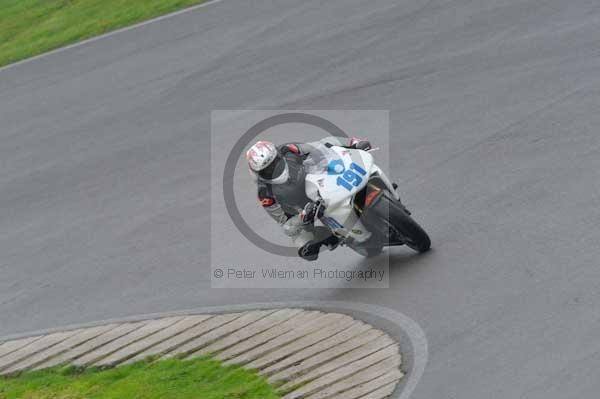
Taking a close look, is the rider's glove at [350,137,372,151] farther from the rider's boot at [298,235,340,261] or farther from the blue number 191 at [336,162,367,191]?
the rider's boot at [298,235,340,261]

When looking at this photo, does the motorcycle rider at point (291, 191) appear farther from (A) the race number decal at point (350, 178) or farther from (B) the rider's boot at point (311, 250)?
(A) the race number decal at point (350, 178)

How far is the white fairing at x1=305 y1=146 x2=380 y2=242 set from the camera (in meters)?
9.95

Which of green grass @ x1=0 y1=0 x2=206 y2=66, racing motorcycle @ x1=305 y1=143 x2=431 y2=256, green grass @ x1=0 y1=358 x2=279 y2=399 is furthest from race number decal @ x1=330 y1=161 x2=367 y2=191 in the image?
green grass @ x1=0 y1=0 x2=206 y2=66

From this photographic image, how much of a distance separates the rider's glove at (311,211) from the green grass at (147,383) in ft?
5.68

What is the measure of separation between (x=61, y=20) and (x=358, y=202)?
14.5 m

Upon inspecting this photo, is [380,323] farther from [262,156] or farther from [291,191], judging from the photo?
[262,156]

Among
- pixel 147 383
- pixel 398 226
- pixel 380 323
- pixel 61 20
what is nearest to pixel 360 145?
pixel 398 226

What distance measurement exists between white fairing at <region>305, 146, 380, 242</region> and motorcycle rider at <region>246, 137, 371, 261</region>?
0.11 m

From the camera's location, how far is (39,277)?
40.9ft

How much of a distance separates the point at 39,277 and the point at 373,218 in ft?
16.3

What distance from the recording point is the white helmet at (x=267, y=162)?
32.4 feet

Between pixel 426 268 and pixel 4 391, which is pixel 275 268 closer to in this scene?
pixel 426 268

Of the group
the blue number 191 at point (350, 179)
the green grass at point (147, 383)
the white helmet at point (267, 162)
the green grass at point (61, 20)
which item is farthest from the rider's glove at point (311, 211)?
the green grass at point (61, 20)

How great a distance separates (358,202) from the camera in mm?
10125
